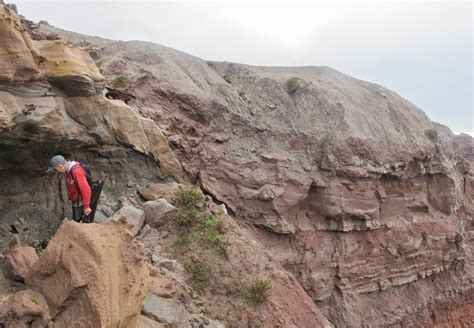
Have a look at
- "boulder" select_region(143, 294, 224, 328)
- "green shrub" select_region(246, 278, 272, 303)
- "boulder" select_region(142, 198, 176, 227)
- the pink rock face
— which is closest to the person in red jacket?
the pink rock face

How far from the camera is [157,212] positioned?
7555 millimetres

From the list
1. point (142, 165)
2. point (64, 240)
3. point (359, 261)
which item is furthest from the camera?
point (359, 261)

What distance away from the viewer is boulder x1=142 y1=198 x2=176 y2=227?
754 cm

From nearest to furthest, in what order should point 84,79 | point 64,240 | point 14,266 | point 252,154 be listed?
point 64,240
point 14,266
point 84,79
point 252,154

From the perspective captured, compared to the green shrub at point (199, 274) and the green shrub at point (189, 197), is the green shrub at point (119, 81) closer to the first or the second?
the green shrub at point (189, 197)

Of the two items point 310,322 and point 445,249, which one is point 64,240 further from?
point 445,249

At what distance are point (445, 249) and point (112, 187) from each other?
12.5 metres

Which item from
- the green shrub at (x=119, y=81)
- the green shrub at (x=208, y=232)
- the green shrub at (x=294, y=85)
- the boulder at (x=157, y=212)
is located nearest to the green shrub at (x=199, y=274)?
the green shrub at (x=208, y=232)

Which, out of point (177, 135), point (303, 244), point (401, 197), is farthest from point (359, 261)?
point (177, 135)

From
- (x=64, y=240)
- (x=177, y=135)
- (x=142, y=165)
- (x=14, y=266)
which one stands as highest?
(x=177, y=135)

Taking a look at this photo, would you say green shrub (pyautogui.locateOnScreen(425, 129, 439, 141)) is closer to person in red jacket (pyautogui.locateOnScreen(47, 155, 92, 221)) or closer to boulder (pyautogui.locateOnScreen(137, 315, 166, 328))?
person in red jacket (pyautogui.locateOnScreen(47, 155, 92, 221))

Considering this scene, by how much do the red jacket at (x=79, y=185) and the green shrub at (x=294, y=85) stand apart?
8.93 metres

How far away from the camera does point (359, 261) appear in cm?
1287

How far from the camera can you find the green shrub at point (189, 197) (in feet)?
26.2
